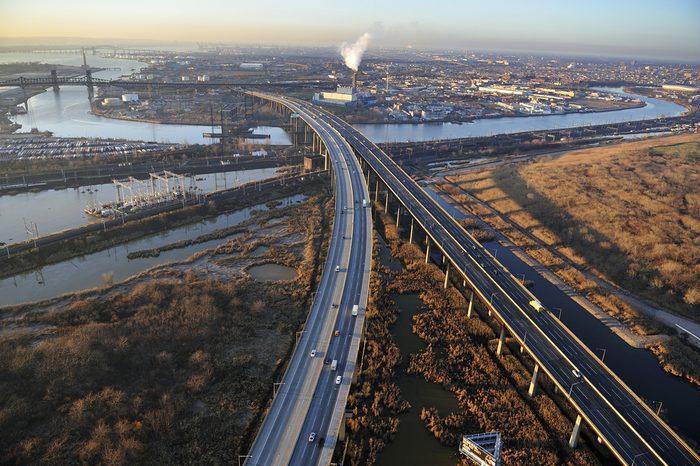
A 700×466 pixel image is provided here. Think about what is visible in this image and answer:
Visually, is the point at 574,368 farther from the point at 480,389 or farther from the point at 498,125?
the point at 498,125

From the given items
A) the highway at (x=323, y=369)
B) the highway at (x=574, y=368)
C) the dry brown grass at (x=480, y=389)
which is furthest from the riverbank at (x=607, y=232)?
the highway at (x=323, y=369)

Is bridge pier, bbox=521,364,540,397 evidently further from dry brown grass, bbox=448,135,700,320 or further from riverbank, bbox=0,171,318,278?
riverbank, bbox=0,171,318,278

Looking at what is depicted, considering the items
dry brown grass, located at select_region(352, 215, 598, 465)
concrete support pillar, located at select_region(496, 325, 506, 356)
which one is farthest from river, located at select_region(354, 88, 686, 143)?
concrete support pillar, located at select_region(496, 325, 506, 356)

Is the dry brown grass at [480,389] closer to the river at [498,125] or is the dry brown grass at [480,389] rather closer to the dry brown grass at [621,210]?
the dry brown grass at [621,210]

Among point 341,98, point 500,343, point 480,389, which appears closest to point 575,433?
point 480,389

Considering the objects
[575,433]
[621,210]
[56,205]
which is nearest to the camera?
[575,433]

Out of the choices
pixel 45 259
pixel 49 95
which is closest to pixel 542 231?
pixel 45 259
